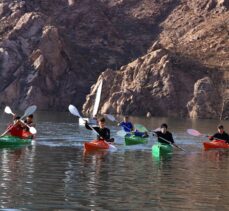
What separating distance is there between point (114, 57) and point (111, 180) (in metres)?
131

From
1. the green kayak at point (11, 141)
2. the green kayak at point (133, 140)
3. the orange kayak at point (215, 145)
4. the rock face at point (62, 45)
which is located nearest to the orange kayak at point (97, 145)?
the green kayak at point (11, 141)

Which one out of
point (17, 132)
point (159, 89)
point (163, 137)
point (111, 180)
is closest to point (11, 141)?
point (17, 132)

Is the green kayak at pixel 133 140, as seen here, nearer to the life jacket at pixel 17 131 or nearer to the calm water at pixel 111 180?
the calm water at pixel 111 180

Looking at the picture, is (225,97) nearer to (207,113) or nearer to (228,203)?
(207,113)

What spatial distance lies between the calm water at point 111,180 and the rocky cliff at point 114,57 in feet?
276

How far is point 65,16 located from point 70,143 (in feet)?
412

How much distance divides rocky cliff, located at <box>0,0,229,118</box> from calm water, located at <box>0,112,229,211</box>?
84.0 metres

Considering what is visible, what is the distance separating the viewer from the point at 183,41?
507 feet

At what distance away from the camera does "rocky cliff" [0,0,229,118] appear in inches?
5059

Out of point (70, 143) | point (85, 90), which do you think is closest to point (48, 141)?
point (70, 143)

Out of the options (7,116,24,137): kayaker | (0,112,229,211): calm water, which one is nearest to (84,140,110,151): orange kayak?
(0,112,229,211): calm water

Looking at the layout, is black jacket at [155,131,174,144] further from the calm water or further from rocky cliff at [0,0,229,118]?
rocky cliff at [0,0,229,118]

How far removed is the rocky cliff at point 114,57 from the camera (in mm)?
128500

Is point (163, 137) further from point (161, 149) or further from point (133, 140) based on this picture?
point (133, 140)
